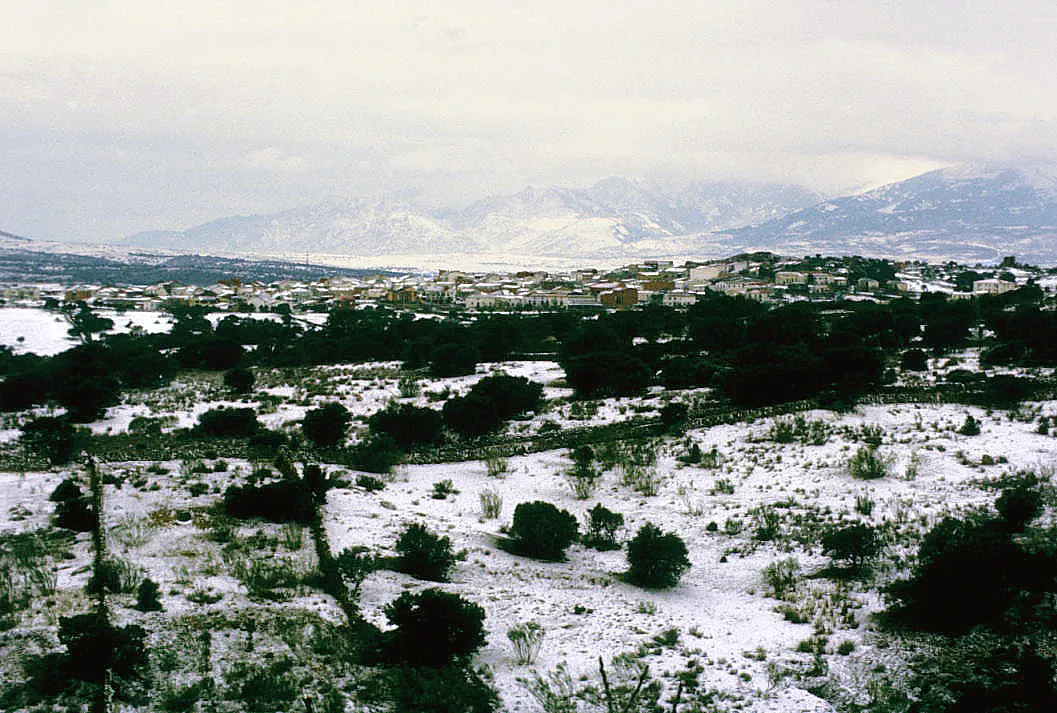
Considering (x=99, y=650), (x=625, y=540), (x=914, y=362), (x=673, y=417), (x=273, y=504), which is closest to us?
(x=99, y=650)

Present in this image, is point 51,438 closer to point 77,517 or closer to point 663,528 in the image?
point 77,517

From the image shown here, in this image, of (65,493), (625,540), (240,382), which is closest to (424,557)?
(625,540)

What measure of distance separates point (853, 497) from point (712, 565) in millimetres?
4314

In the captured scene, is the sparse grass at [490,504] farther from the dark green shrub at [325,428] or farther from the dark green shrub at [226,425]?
the dark green shrub at [226,425]

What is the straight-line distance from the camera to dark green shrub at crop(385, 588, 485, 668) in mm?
9039

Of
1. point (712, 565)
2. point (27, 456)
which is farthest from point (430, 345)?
point (712, 565)

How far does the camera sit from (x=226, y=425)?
76.7 feet

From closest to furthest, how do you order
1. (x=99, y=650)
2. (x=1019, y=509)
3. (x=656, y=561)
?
(x=99, y=650) → (x=656, y=561) → (x=1019, y=509)

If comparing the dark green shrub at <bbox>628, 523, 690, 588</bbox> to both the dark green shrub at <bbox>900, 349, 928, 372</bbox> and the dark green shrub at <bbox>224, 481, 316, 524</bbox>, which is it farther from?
the dark green shrub at <bbox>900, 349, 928, 372</bbox>

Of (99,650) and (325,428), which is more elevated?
(99,650)

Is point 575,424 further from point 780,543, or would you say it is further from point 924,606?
point 924,606

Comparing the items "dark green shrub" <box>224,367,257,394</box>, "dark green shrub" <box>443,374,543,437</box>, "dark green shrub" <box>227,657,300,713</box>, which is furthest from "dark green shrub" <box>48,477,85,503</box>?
"dark green shrub" <box>224,367,257,394</box>

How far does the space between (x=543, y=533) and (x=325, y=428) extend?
37.3ft

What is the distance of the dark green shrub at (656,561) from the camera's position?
1191cm
